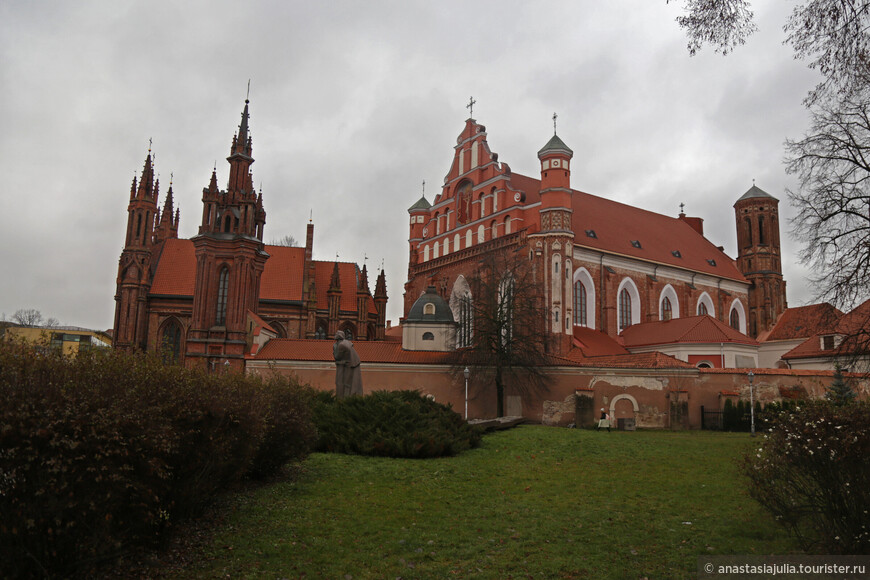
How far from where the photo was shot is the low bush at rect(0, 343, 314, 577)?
5270mm

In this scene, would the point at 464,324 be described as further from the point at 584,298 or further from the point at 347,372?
the point at 347,372

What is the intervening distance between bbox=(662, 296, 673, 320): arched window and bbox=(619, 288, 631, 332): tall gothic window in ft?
10.5

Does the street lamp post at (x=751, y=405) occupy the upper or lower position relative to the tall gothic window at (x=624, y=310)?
lower

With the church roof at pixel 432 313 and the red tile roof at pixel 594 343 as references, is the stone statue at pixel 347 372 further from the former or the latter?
the red tile roof at pixel 594 343

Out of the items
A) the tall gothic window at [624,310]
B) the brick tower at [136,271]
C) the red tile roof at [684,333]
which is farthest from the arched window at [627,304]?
the brick tower at [136,271]

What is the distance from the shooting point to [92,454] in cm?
560

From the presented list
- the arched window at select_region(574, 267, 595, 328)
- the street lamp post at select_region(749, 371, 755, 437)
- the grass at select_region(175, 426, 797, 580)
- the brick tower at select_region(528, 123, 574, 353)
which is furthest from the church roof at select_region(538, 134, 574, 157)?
the grass at select_region(175, 426, 797, 580)

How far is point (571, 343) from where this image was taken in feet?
118

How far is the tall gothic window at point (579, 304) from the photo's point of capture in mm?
39656

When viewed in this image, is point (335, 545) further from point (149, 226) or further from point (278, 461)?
point (149, 226)

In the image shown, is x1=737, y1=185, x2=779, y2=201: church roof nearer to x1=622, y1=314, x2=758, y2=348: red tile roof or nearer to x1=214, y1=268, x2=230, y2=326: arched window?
x1=622, y1=314, x2=758, y2=348: red tile roof

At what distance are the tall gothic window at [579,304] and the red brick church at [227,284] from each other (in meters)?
17.1

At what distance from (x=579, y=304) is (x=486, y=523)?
1259 inches

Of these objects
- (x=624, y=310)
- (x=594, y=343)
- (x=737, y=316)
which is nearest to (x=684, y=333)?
(x=594, y=343)
